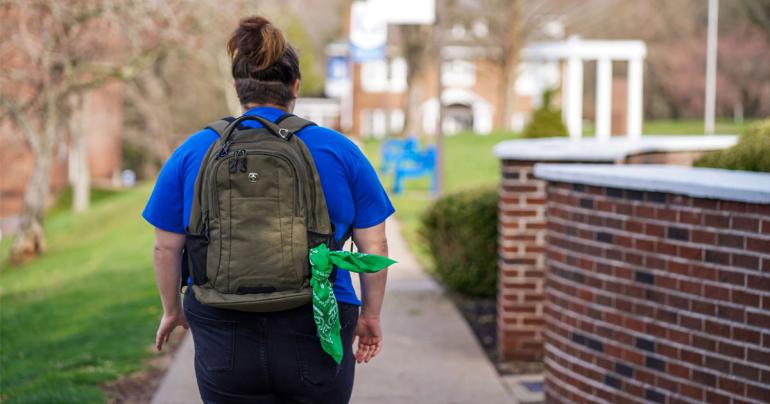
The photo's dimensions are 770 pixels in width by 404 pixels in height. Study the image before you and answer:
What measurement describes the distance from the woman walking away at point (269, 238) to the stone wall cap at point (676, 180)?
1560 millimetres

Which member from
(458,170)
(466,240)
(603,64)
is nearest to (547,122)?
(466,240)

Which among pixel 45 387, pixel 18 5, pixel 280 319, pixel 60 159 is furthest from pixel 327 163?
pixel 60 159

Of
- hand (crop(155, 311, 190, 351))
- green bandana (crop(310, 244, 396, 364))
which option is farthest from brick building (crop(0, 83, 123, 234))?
green bandana (crop(310, 244, 396, 364))

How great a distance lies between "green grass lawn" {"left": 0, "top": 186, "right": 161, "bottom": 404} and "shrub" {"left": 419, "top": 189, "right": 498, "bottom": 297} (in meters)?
2.51

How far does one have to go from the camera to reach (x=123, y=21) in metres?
14.4

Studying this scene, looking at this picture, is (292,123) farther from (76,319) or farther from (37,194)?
(37,194)

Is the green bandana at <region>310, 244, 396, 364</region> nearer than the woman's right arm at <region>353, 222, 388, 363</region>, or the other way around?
the green bandana at <region>310, 244, 396, 364</region>

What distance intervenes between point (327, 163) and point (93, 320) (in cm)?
686

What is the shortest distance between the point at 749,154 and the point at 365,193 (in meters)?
3.15

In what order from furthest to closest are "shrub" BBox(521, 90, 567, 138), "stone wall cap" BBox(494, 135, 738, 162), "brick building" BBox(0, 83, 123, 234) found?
"brick building" BBox(0, 83, 123, 234)
"shrub" BBox(521, 90, 567, 138)
"stone wall cap" BBox(494, 135, 738, 162)

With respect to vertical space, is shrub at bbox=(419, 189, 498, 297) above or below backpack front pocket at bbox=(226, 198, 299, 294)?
below

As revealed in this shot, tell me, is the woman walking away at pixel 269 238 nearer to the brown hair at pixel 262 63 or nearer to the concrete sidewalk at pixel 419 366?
the brown hair at pixel 262 63

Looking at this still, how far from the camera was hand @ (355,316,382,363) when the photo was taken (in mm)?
3431

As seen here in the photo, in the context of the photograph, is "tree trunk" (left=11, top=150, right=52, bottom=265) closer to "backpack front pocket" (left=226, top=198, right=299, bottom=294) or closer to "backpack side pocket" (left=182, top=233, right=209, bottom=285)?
"backpack side pocket" (left=182, top=233, right=209, bottom=285)
